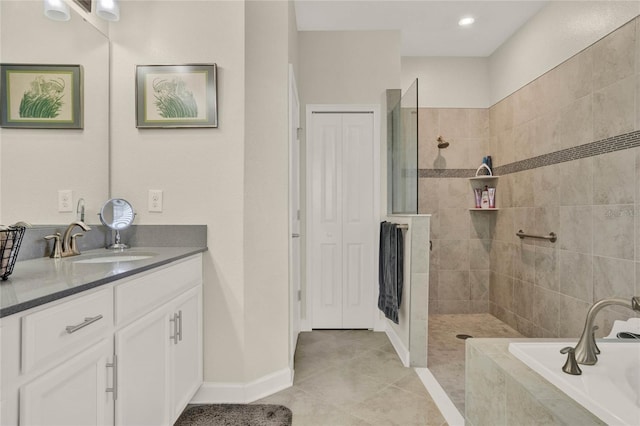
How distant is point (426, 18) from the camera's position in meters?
3.20

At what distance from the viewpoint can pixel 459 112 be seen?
3.97 meters

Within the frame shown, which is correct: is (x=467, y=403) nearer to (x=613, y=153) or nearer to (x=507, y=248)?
(x=613, y=153)

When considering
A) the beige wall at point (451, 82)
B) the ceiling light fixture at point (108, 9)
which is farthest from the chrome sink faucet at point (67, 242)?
the beige wall at point (451, 82)

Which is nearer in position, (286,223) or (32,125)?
(32,125)

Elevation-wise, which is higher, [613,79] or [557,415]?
[613,79]

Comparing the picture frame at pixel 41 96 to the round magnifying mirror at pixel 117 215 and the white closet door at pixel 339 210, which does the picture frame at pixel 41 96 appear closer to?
the round magnifying mirror at pixel 117 215

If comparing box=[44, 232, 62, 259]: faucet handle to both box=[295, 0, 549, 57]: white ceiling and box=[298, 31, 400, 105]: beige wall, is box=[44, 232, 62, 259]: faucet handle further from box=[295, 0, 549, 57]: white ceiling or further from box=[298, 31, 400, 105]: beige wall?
box=[295, 0, 549, 57]: white ceiling

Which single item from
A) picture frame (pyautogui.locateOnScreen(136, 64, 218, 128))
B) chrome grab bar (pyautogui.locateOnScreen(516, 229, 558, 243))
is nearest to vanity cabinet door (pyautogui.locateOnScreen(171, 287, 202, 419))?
picture frame (pyautogui.locateOnScreen(136, 64, 218, 128))

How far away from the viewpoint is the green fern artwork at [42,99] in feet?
5.06

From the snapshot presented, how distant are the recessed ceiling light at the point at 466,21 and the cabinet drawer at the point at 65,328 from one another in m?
3.54

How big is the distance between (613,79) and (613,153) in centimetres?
48

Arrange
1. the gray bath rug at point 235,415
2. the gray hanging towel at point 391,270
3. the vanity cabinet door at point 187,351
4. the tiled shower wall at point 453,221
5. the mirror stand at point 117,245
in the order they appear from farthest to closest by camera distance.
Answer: the tiled shower wall at point 453,221 < the gray hanging towel at point 391,270 < the mirror stand at point 117,245 < the gray bath rug at point 235,415 < the vanity cabinet door at point 187,351

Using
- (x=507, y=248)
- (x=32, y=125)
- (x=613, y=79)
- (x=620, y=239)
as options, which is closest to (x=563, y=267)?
(x=620, y=239)

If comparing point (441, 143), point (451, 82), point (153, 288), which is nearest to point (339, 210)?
point (441, 143)
